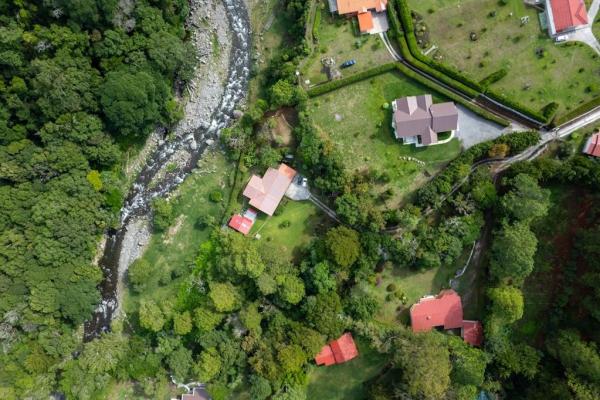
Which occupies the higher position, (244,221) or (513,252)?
(513,252)

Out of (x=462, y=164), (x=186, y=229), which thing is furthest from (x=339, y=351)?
(x=462, y=164)

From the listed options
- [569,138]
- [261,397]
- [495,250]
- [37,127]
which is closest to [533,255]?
[495,250]

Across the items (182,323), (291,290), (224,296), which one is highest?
(291,290)

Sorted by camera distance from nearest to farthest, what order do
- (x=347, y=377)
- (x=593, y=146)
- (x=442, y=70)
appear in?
1. (x=593, y=146)
2. (x=442, y=70)
3. (x=347, y=377)

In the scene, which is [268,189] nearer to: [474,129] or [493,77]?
[474,129]

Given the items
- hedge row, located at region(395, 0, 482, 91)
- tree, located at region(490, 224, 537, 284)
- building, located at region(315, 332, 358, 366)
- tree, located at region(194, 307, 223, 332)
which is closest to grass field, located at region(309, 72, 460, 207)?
hedge row, located at region(395, 0, 482, 91)

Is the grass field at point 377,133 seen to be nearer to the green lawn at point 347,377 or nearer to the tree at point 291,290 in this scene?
the tree at point 291,290

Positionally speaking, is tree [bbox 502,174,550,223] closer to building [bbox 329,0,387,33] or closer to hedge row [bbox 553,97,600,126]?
hedge row [bbox 553,97,600,126]

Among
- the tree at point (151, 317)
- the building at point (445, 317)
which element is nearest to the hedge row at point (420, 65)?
the building at point (445, 317)
